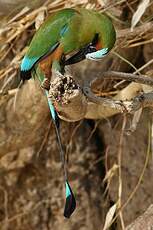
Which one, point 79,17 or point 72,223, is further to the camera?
point 72,223

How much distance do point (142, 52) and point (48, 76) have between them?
80cm

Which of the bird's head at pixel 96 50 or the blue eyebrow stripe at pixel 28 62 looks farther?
the blue eyebrow stripe at pixel 28 62

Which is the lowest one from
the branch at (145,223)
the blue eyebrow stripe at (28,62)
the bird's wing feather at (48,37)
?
the branch at (145,223)

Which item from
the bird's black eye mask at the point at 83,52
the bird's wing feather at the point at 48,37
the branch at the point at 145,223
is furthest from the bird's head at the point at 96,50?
the branch at the point at 145,223

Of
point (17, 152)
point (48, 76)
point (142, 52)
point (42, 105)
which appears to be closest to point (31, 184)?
point (17, 152)

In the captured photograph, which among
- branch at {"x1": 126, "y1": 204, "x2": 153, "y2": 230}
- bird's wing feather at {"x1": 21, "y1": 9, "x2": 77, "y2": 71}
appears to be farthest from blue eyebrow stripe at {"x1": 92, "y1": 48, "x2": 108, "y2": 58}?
branch at {"x1": 126, "y1": 204, "x2": 153, "y2": 230}

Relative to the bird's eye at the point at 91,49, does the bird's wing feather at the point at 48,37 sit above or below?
above

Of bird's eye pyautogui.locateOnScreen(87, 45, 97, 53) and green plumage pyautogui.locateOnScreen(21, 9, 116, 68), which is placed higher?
green plumage pyautogui.locateOnScreen(21, 9, 116, 68)

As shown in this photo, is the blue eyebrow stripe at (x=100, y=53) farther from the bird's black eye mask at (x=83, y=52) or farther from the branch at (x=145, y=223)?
the branch at (x=145, y=223)

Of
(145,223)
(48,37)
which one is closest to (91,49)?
(48,37)

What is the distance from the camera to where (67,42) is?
1.64 metres

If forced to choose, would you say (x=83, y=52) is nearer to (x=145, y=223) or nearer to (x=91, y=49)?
(x=91, y=49)

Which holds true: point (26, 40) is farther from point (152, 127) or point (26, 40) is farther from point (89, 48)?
point (89, 48)

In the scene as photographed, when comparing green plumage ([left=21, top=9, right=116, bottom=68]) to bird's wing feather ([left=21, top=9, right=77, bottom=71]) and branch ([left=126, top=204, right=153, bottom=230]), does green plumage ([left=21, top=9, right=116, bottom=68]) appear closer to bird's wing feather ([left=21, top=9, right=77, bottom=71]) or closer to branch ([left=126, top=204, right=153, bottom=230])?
bird's wing feather ([left=21, top=9, right=77, bottom=71])
